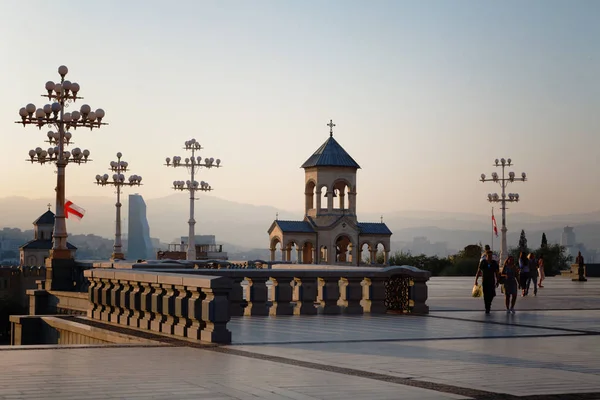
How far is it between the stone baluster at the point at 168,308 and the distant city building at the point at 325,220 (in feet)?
194

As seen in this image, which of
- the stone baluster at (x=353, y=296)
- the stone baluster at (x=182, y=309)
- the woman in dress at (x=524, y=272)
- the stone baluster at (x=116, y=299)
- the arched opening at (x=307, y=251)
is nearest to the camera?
the stone baluster at (x=182, y=309)

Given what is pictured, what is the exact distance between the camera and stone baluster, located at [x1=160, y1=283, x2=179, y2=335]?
1767cm

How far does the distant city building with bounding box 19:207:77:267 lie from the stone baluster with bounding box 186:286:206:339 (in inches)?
4831

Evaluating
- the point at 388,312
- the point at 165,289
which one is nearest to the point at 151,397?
the point at 165,289

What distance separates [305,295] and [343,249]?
5962 cm

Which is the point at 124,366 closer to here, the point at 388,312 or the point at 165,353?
the point at 165,353

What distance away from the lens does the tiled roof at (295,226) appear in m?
78.3

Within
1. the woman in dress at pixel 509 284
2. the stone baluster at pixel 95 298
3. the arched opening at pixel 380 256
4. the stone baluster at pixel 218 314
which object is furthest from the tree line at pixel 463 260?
the stone baluster at pixel 218 314

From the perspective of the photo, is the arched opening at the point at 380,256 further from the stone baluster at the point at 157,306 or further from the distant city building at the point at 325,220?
the stone baluster at the point at 157,306

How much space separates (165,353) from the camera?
14.5 metres

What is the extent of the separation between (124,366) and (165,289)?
543cm

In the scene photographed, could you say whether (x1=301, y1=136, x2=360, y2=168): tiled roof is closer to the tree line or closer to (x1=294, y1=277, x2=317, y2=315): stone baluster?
the tree line

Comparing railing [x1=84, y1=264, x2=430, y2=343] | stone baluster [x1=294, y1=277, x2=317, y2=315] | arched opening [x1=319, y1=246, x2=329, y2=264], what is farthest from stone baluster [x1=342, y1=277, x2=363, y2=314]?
arched opening [x1=319, y1=246, x2=329, y2=264]

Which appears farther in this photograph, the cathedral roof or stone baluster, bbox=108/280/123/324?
the cathedral roof
